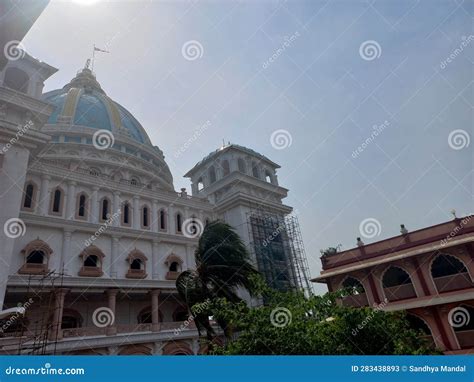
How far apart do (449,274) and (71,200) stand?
20383mm

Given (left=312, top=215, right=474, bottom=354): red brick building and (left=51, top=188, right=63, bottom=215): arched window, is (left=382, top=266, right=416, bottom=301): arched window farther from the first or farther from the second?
(left=51, top=188, right=63, bottom=215): arched window

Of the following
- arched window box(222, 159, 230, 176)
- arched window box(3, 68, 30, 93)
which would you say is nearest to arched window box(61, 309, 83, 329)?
arched window box(3, 68, 30, 93)

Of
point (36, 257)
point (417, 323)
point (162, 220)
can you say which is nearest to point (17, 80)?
point (36, 257)

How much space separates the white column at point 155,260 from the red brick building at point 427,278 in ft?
34.5

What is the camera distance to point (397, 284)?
16.9 metres

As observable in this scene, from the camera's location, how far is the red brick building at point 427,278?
47.8 ft

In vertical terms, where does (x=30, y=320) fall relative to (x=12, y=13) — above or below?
above

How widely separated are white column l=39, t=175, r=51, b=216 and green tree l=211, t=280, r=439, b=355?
48.5ft

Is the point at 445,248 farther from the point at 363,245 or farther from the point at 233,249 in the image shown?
the point at 233,249
